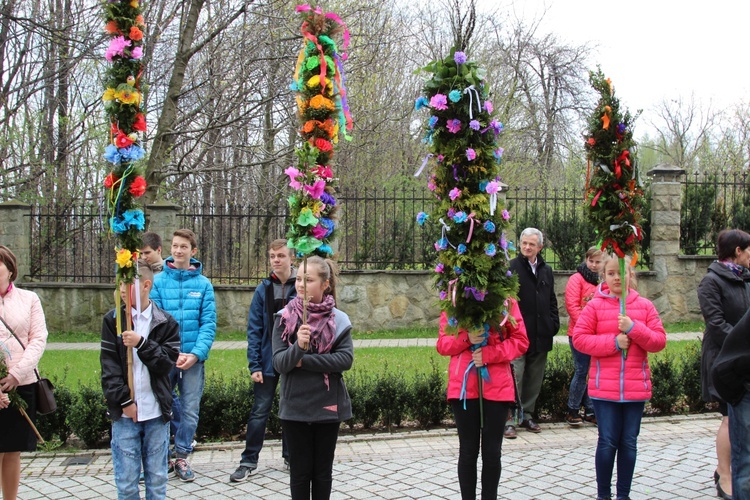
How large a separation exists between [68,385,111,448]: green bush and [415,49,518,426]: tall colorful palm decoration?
149 inches

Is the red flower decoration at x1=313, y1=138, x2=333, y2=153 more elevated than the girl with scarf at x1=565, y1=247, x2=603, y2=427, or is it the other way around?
the red flower decoration at x1=313, y1=138, x2=333, y2=153

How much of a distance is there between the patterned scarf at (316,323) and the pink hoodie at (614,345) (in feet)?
6.44

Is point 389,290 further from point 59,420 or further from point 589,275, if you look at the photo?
point 59,420

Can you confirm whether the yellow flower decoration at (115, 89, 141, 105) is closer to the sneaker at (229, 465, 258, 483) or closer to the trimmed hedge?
the sneaker at (229, 465, 258, 483)

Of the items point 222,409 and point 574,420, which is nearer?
point 222,409

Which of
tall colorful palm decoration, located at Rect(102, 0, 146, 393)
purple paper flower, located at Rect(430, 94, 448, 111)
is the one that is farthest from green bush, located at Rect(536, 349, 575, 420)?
tall colorful palm decoration, located at Rect(102, 0, 146, 393)

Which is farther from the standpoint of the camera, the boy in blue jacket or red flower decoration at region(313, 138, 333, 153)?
the boy in blue jacket

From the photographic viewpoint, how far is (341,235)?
1388 cm

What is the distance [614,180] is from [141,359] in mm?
3661

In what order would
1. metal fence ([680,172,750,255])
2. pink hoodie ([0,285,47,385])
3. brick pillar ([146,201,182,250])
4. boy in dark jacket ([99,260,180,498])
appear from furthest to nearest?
1. metal fence ([680,172,750,255])
2. brick pillar ([146,201,182,250])
3. pink hoodie ([0,285,47,385])
4. boy in dark jacket ([99,260,180,498])

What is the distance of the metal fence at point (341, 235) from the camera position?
555 inches

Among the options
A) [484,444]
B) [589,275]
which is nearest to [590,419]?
[589,275]

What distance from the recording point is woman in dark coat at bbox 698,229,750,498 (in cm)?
538

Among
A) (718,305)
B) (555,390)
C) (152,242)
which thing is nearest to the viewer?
(718,305)
